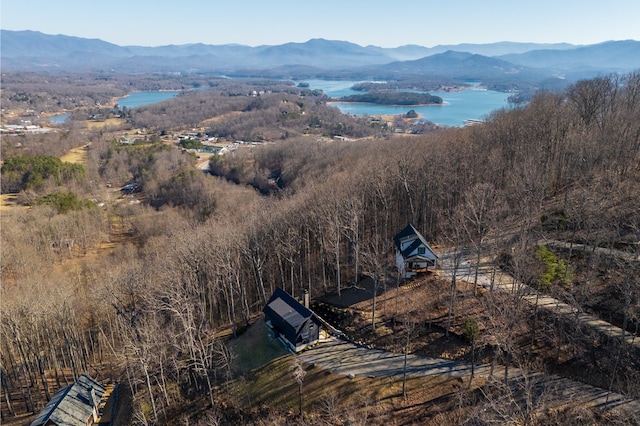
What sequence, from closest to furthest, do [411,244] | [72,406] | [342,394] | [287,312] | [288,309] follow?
[342,394]
[72,406]
[287,312]
[288,309]
[411,244]

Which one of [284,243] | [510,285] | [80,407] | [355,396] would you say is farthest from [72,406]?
[510,285]

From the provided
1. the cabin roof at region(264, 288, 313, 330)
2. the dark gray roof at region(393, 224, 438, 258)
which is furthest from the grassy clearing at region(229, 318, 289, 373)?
the dark gray roof at region(393, 224, 438, 258)

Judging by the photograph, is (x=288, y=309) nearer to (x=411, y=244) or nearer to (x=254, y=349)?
(x=254, y=349)

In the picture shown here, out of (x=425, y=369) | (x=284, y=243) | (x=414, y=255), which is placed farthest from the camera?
(x=284, y=243)

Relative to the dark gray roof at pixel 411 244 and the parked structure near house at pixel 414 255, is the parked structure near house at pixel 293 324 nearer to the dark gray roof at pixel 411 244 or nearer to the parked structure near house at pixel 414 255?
the parked structure near house at pixel 414 255

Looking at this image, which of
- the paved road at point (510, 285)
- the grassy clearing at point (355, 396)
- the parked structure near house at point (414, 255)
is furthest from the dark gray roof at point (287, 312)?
Answer: the paved road at point (510, 285)

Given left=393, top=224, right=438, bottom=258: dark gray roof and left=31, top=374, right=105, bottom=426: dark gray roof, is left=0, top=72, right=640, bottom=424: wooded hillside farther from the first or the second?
left=31, top=374, right=105, bottom=426: dark gray roof

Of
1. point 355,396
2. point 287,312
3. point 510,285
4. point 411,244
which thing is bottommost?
point 355,396
